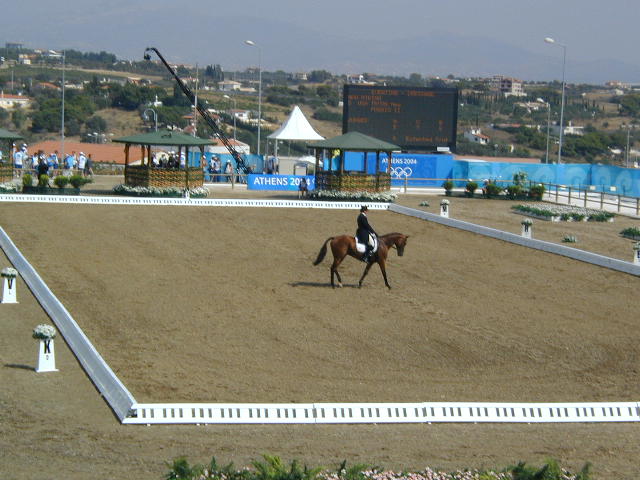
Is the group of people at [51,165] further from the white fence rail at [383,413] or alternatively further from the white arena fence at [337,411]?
the white fence rail at [383,413]

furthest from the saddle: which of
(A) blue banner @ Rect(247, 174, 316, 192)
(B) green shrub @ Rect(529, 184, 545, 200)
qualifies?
(A) blue banner @ Rect(247, 174, 316, 192)

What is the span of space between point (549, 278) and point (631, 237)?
26.8 ft

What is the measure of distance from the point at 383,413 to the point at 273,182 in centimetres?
3513

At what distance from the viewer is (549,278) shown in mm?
24250

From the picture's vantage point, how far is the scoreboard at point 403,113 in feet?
169

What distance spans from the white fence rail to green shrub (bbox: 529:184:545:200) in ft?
99.8

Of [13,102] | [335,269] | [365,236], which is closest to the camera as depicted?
[365,236]

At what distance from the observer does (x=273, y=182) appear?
48.0 metres

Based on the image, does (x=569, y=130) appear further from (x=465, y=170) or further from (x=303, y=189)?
(x=303, y=189)

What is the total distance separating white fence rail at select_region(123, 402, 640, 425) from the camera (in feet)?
42.2

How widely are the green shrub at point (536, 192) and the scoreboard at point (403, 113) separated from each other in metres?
8.72

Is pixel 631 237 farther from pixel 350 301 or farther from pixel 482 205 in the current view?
pixel 350 301

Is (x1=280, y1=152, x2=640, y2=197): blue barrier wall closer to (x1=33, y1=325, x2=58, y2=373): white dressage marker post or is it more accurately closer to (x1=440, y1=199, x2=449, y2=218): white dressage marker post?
(x1=440, y1=199, x2=449, y2=218): white dressage marker post

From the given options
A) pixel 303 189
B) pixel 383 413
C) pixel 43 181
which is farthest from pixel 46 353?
pixel 303 189
